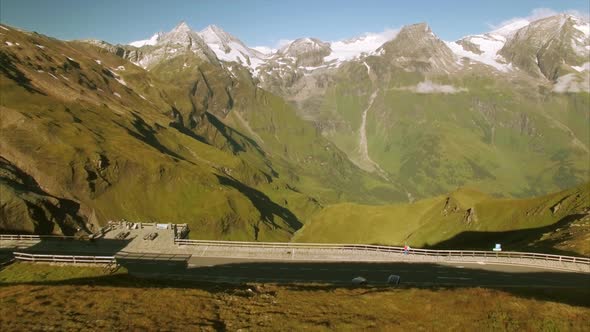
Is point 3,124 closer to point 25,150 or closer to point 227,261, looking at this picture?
point 25,150

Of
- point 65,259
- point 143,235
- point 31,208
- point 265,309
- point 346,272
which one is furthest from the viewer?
point 31,208

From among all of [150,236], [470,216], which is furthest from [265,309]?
[470,216]

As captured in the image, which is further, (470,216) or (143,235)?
(470,216)

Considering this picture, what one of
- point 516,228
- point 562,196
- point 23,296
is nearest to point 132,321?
point 23,296

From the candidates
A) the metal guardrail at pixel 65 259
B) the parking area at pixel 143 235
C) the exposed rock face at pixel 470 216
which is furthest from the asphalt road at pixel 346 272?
the exposed rock face at pixel 470 216

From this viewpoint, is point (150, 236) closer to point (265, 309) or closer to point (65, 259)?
point (65, 259)

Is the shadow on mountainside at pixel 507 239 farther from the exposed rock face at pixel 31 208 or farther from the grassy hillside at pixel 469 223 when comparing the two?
the exposed rock face at pixel 31 208
